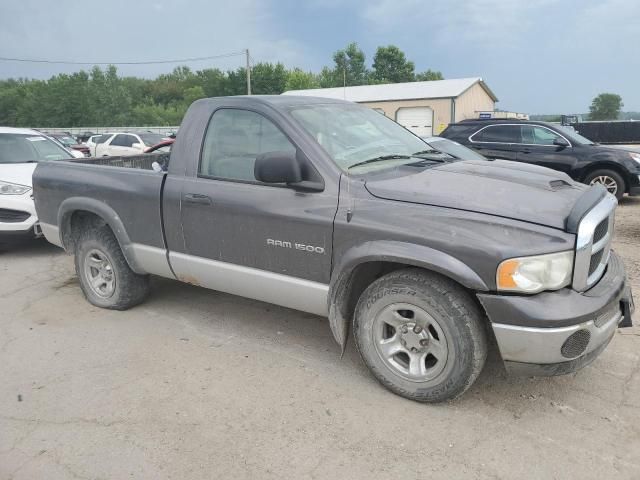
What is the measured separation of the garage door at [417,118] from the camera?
31.8 m

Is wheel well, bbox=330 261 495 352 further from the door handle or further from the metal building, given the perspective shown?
the metal building

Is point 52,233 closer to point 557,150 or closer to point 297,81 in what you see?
point 557,150

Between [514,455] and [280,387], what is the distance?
146 cm

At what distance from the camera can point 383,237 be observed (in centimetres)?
302

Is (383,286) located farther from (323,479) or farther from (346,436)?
(323,479)

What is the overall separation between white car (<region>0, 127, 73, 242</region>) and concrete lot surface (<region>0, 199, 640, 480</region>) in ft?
8.87

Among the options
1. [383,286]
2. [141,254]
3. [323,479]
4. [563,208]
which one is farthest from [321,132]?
[323,479]

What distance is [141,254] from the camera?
4.31 meters

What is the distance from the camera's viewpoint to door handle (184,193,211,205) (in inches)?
148

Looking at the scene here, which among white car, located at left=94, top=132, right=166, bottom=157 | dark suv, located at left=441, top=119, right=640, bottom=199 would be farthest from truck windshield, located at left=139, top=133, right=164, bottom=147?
dark suv, located at left=441, top=119, right=640, bottom=199

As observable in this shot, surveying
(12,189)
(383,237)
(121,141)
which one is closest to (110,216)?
(383,237)

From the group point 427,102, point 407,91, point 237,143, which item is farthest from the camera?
point 407,91

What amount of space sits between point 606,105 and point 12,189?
9191 cm

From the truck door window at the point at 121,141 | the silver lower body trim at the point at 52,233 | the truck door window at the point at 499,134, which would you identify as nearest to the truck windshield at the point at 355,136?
the silver lower body trim at the point at 52,233
